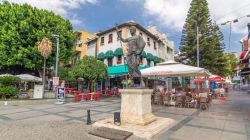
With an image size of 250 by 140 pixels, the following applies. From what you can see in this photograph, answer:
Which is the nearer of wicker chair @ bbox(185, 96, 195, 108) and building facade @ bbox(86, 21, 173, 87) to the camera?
wicker chair @ bbox(185, 96, 195, 108)

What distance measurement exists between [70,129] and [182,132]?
3931 millimetres

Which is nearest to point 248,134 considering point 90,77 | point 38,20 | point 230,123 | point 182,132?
point 230,123

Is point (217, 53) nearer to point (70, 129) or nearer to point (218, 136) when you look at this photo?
point (218, 136)

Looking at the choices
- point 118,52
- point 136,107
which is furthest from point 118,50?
point 136,107

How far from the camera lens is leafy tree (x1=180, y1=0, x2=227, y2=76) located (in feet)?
84.9

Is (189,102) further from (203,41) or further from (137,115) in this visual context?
(203,41)

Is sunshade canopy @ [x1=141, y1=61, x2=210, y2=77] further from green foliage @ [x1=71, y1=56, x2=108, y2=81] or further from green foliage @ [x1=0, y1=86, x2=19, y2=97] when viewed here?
green foliage @ [x1=0, y1=86, x2=19, y2=97]

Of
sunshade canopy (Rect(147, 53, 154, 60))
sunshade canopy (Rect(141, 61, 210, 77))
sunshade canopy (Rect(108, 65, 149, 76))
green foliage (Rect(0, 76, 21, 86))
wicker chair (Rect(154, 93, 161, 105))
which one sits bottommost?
wicker chair (Rect(154, 93, 161, 105))

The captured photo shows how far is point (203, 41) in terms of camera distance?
25906 millimetres

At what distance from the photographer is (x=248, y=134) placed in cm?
595

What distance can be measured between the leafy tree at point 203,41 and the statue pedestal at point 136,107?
70.1 ft

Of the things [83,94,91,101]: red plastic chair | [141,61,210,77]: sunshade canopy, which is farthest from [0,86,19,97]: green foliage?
[141,61,210,77]: sunshade canopy

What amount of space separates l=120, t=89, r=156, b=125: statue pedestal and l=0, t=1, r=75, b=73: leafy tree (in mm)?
16771

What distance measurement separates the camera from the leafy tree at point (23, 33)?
19438mm
